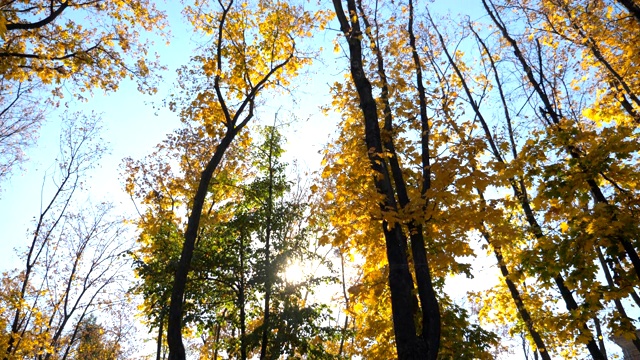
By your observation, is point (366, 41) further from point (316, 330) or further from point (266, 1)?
point (316, 330)

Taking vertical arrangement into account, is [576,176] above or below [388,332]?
above

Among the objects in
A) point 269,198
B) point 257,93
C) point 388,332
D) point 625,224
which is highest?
point 257,93

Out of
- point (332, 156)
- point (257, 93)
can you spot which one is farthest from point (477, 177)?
point (257, 93)

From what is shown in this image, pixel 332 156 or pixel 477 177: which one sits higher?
pixel 332 156

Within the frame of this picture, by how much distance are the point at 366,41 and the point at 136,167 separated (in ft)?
46.4

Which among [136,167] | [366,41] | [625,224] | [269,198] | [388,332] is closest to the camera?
[625,224]

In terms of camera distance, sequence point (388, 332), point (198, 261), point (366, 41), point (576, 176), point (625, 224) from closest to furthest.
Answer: point (625, 224)
point (576, 176)
point (366, 41)
point (388, 332)
point (198, 261)

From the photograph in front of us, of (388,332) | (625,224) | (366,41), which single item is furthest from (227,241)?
(625,224)

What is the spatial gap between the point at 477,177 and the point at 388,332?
18.9 ft

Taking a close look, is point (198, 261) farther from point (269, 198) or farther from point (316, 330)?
point (316, 330)

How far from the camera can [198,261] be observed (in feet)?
41.9

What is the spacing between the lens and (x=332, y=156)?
7.70 meters

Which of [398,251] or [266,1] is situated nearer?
[398,251]

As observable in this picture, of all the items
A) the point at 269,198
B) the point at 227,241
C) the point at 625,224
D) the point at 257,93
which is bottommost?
the point at 625,224
